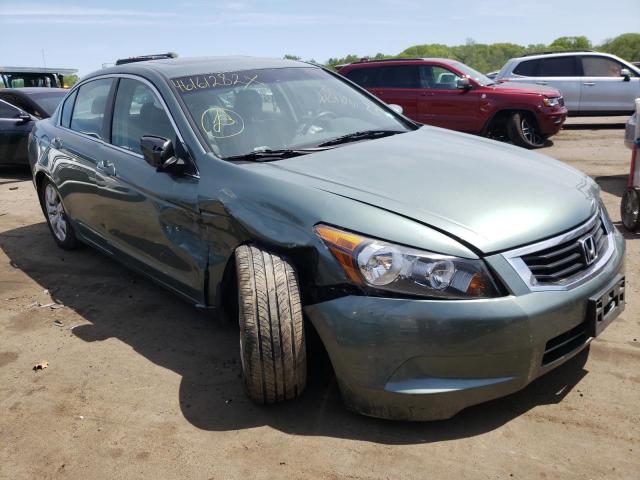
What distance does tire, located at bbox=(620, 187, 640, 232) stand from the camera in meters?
5.40

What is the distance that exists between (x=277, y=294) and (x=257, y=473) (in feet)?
2.43

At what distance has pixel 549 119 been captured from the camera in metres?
11.0

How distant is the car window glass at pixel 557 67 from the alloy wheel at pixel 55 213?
10958 mm

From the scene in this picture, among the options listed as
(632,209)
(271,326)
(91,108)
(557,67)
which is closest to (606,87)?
(557,67)

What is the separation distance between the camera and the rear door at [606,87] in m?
13.2

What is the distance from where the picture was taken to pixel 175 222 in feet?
11.8

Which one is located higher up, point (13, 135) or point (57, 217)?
point (13, 135)

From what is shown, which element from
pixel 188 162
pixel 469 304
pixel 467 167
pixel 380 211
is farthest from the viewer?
pixel 188 162

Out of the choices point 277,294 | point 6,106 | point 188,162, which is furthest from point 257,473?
point 6,106

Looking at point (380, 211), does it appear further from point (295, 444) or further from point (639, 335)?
point (639, 335)

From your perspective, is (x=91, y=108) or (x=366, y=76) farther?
(x=366, y=76)

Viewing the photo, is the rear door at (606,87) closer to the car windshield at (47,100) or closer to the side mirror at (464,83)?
the side mirror at (464,83)

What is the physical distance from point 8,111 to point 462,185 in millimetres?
8964

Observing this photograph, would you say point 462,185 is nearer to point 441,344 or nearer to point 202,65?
point 441,344
